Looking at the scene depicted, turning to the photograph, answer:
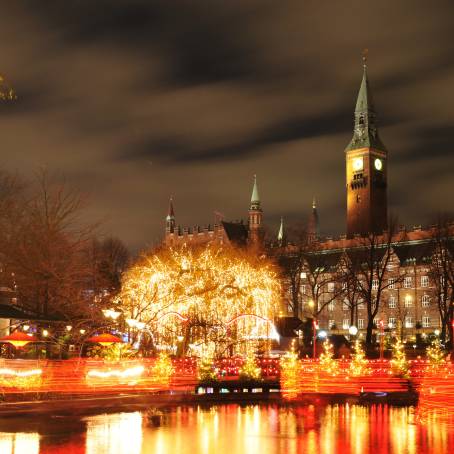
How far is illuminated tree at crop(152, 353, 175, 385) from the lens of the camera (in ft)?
113

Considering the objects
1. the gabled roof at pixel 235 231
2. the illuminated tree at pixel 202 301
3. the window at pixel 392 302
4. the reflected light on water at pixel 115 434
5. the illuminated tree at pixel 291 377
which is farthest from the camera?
the gabled roof at pixel 235 231

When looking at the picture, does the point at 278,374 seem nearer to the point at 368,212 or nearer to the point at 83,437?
the point at 83,437

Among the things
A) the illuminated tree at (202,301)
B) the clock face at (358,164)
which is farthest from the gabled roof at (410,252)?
the illuminated tree at (202,301)

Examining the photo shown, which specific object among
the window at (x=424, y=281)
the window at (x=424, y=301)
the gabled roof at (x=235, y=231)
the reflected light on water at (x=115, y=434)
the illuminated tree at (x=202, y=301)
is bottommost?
the reflected light on water at (x=115, y=434)

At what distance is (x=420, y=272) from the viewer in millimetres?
128375

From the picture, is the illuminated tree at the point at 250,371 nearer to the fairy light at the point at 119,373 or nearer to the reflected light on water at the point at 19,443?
the fairy light at the point at 119,373

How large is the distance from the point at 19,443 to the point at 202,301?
24.6 metres

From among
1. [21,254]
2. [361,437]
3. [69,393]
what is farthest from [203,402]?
[21,254]

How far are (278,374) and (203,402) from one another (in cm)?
1040

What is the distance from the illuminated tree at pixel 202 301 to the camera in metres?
42.7

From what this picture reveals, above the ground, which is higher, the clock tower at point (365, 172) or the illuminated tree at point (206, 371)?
the clock tower at point (365, 172)

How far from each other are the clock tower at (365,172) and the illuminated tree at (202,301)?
10210 centimetres

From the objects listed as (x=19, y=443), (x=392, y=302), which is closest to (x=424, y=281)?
(x=392, y=302)

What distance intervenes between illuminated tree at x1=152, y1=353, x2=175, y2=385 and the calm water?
6584 mm
